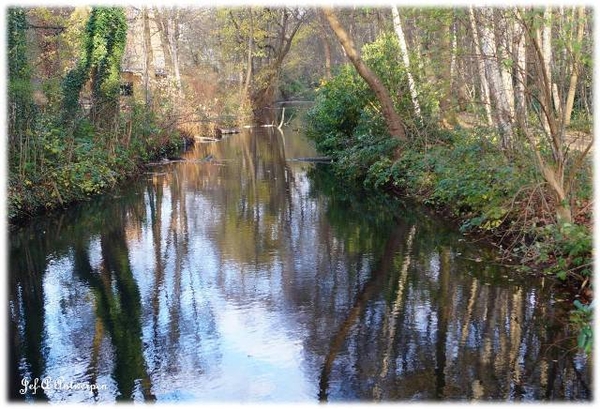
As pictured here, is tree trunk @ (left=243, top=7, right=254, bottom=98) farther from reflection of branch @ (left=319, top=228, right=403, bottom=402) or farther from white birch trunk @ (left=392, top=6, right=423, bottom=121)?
reflection of branch @ (left=319, top=228, right=403, bottom=402)

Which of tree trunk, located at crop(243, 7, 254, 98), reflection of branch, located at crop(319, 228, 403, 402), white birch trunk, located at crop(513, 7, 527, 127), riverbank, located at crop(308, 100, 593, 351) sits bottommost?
reflection of branch, located at crop(319, 228, 403, 402)

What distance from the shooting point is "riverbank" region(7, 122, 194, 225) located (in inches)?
553

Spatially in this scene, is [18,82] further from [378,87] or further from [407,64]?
[407,64]

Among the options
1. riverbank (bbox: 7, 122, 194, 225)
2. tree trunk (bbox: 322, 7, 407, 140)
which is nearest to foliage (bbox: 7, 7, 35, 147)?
riverbank (bbox: 7, 122, 194, 225)

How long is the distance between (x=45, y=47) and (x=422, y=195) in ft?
69.9

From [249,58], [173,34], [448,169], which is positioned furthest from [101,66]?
[249,58]

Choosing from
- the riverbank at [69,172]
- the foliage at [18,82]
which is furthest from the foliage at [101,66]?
the foliage at [18,82]

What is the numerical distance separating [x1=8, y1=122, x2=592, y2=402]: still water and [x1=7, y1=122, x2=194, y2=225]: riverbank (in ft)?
1.90

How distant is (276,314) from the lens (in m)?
8.19

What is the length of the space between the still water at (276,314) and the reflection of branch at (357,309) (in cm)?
2

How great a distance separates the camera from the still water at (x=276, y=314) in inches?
247

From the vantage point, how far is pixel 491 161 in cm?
1186

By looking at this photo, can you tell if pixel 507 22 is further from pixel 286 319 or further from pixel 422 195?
pixel 422 195

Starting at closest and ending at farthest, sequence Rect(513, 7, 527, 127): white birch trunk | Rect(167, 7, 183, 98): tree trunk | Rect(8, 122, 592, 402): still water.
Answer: Rect(8, 122, 592, 402): still water, Rect(513, 7, 527, 127): white birch trunk, Rect(167, 7, 183, 98): tree trunk
